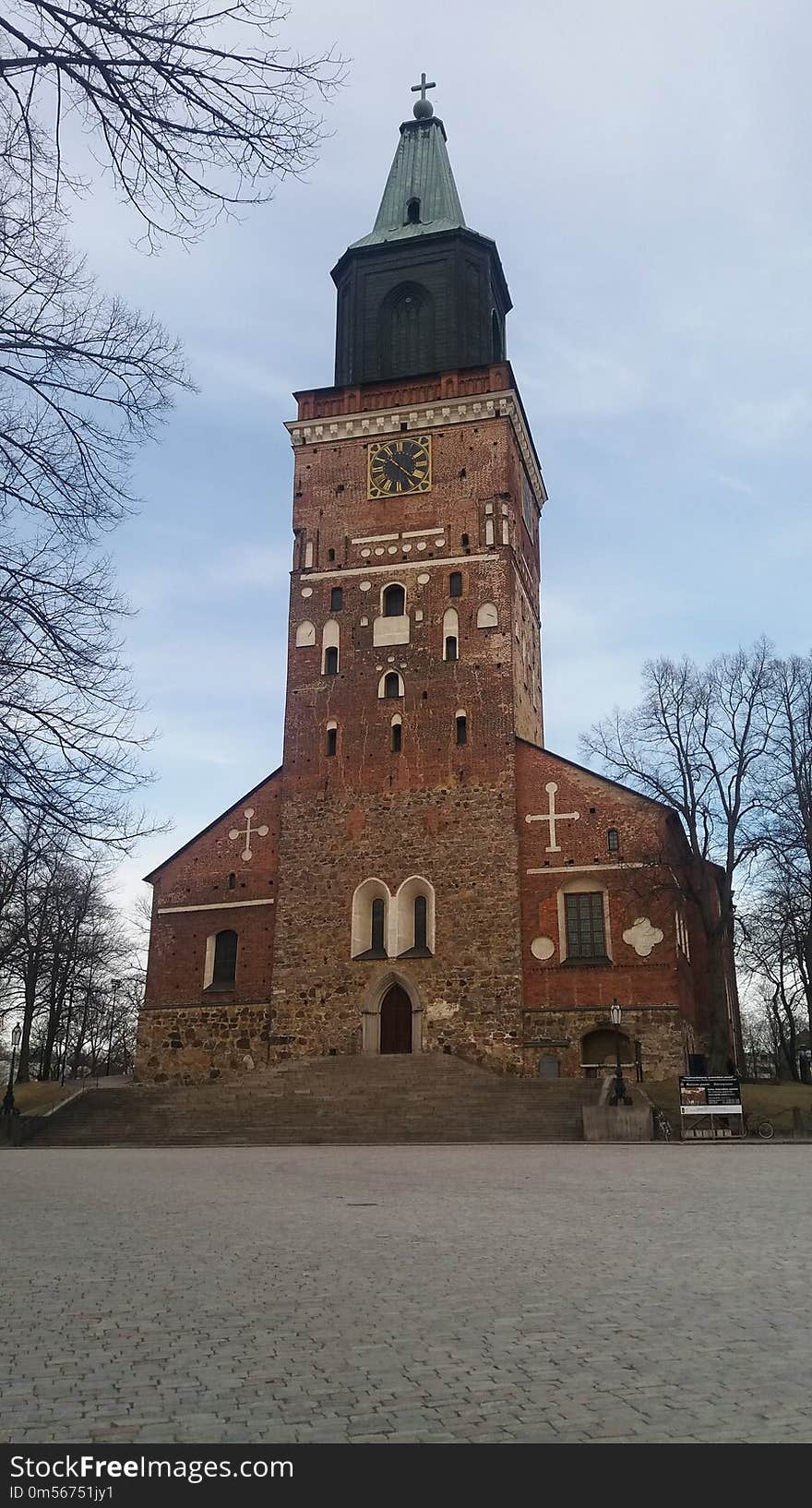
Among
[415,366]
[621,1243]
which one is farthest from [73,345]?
[415,366]

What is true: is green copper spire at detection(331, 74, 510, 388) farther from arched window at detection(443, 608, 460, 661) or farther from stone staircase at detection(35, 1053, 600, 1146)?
stone staircase at detection(35, 1053, 600, 1146)

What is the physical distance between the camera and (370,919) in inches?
1372

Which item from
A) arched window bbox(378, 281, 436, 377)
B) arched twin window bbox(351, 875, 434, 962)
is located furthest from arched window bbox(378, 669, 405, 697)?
arched window bbox(378, 281, 436, 377)

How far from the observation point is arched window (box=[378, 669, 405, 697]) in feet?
119

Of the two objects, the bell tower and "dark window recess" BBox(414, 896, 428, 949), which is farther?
"dark window recess" BBox(414, 896, 428, 949)

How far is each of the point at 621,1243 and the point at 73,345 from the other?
779 cm

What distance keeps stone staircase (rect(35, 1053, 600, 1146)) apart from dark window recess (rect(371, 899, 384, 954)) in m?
4.33

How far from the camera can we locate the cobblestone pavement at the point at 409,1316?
441 centimetres

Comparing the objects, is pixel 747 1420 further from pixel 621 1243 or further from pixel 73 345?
pixel 73 345

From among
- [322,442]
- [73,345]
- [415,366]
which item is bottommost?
[73,345]

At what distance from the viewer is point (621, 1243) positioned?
894 centimetres

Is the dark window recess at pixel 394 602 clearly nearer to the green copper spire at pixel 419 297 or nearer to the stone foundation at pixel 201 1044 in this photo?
the green copper spire at pixel 419 297

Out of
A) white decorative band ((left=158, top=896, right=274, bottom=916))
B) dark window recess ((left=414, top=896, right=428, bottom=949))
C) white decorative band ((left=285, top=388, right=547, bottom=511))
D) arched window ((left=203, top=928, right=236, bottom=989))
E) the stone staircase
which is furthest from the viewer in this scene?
white decorative band ((left=285, top=388, right=547, bottom=511))

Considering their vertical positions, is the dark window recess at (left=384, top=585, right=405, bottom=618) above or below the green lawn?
above
